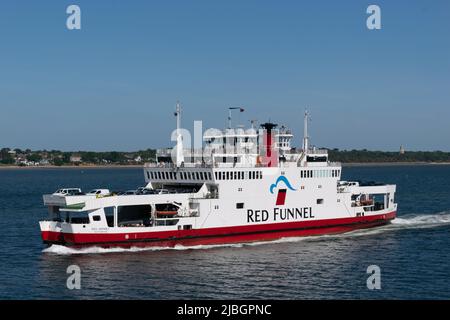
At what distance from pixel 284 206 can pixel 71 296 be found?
71.3 feet

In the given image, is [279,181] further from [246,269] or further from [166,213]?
[246,269]

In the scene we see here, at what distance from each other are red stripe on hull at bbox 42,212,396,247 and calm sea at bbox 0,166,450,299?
2.11 feet

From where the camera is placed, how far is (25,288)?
3606 cm

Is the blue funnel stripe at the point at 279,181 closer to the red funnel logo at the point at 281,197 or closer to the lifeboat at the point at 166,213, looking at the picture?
the red funnel logo at the point at 281,197

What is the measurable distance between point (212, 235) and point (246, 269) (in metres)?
7.86

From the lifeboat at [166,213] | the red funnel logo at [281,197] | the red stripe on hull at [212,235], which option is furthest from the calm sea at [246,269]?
the red funnel logo at [281,197]

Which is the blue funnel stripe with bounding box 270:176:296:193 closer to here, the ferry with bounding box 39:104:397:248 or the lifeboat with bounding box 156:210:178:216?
the ferry with bounding box 39:104:397:248

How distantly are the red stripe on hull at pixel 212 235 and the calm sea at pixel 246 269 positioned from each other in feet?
2.11

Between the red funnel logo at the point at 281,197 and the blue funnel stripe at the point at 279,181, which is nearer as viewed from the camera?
the blue funnel stripe at the point at 279,181

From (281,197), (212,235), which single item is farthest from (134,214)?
(281,197)

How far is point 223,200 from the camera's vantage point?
1911 inches

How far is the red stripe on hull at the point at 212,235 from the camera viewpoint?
146 ft
